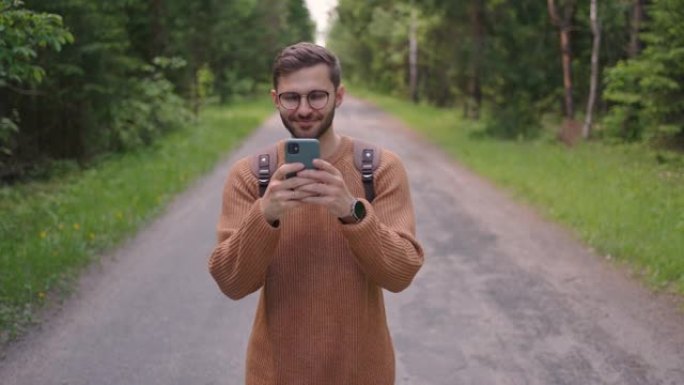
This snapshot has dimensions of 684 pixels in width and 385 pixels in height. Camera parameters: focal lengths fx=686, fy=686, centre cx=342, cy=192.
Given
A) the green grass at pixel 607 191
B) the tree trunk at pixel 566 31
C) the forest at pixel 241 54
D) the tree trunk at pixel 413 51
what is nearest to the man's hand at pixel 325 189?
the forest at pixel 241 54

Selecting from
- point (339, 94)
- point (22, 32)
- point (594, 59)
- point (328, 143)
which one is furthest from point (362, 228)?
point (594, 59)

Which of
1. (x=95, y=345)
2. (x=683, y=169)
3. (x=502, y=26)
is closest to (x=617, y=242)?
(x=683, y=169)

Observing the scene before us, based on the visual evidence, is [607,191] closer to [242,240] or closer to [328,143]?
[328,143]

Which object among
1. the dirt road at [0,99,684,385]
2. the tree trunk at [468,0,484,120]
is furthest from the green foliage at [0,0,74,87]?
the tree trunk at [468,0,484,120]

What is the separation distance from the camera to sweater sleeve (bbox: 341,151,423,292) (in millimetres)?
1890

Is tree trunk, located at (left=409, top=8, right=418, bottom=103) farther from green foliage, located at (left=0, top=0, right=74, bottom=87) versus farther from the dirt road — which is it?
green foliage, located at (left=0, top=0, right=74, bottom=87)

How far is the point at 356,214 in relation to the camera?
73.6 inches

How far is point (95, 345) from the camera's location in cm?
517

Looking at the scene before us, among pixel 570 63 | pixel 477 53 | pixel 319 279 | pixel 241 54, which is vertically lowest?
pixel 241 54

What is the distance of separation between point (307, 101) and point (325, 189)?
348 millimetres

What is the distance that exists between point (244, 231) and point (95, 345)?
3772 millimetres

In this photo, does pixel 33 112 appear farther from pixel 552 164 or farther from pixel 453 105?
pixel 453 105

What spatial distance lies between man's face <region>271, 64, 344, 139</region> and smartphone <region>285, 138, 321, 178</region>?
8.5 inches

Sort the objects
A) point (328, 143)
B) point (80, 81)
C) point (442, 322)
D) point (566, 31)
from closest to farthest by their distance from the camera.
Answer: point (328, 143), point (442, 322), point (80, 81), point (566, 31)
